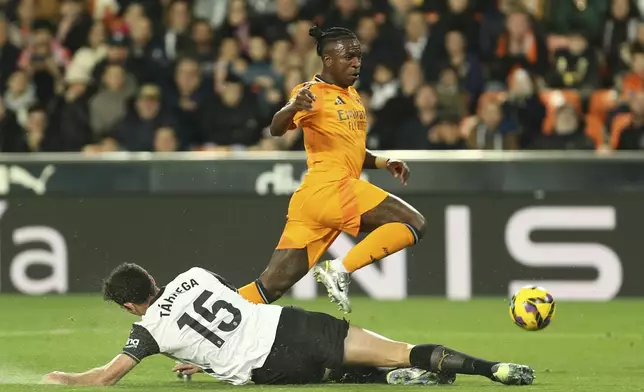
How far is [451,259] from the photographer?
44.8ft

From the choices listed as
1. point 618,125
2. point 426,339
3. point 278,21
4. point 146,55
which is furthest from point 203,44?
point 426,339

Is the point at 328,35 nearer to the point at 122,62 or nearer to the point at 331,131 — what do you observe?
the point at 331,131

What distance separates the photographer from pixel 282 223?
542 inches

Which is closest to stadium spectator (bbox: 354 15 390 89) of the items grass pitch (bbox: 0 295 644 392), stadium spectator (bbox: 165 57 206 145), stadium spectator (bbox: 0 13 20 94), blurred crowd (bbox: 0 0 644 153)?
blurred crowd (bbox: 0 0 644 153)

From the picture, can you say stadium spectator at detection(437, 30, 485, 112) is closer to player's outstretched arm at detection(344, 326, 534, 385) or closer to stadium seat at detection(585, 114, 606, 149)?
stadium seat at detection(585, 114, 606, 149)

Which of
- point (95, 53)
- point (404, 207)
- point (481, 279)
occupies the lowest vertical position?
point (481, 279)

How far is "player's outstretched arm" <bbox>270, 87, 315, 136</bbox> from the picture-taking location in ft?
Result: 27.3

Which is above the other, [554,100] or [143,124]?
[554,100]

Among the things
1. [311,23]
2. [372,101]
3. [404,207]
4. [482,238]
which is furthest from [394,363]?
[311,23]

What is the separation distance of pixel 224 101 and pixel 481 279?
3407 mm

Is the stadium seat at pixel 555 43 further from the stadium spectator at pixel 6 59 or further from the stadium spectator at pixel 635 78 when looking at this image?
the stadium spectator at pixel 6 59

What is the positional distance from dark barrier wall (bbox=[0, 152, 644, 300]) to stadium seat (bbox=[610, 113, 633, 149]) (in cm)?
99

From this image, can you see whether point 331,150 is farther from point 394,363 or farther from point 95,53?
point 95,53

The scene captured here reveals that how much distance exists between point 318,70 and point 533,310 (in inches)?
278
